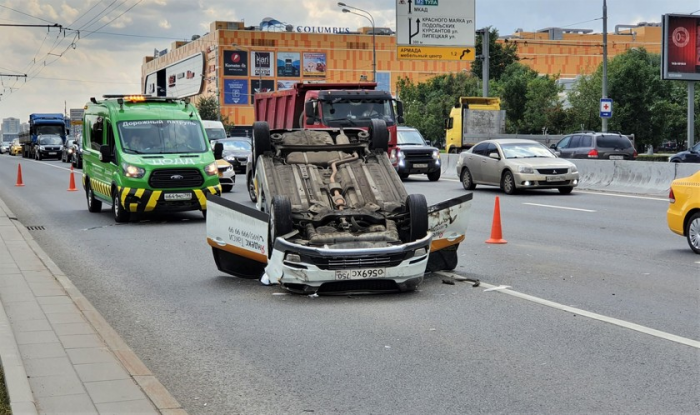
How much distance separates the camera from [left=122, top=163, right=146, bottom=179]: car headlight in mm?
18562

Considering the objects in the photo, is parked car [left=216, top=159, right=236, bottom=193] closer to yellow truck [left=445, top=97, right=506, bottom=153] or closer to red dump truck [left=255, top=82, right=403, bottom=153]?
red dump truck [left=255, top=82, right=403, bottom=153]

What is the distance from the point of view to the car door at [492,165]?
1046 inches

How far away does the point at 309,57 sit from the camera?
15000 centimetres

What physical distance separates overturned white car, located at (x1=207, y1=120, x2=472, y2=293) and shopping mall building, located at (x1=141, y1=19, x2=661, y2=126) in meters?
126

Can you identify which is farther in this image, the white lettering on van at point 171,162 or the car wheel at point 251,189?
the car wheel at point 251,189

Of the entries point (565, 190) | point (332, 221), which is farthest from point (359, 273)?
point (565, 190)

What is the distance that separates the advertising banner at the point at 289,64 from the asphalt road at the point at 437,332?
13343 cm

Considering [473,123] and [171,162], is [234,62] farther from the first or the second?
[171,162]

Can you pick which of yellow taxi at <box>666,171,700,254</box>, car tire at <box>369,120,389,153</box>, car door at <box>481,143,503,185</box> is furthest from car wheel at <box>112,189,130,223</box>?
car door at <box>481,143,503,185</box>

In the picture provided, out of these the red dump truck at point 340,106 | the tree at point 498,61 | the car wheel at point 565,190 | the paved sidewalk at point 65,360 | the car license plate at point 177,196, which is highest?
the tree at point 498,61

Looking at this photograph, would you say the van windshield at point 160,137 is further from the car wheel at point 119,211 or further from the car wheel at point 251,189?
the car wheel at point 251,189

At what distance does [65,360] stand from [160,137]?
12829 millimetres

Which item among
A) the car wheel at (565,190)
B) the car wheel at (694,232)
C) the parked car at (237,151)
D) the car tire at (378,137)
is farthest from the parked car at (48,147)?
the car wheel at (694,232)

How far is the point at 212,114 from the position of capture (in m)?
126
